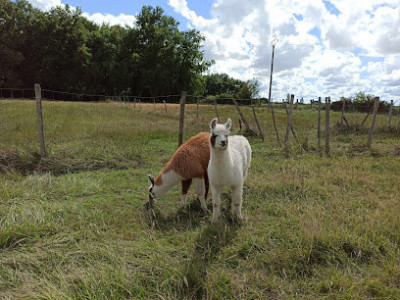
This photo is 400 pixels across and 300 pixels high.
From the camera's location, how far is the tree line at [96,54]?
42344 millimetres

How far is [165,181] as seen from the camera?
4.88 metres

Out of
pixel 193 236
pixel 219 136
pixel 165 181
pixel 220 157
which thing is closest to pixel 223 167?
pixel 220 157

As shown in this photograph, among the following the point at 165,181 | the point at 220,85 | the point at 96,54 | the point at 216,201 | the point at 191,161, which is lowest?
the point at 216,201

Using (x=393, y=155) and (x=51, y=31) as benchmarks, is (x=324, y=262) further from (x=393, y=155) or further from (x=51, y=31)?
(x=51, y=31)

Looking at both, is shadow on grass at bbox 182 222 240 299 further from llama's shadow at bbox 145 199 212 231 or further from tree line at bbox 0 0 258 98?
tree line at bbox 0 0 258 98

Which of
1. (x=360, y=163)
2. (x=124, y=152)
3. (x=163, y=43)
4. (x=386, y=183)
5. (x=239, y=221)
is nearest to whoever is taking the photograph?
(x=239, y=221)

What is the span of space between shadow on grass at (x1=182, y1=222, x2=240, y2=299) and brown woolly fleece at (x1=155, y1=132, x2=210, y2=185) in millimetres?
1166

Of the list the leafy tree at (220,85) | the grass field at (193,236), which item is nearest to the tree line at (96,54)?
the grass field at (193,236)

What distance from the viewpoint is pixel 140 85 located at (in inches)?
1905

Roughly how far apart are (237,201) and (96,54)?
4964 cm

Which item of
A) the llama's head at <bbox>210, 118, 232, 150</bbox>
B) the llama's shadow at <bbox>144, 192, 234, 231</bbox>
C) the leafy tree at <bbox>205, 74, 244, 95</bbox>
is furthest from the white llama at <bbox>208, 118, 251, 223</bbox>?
the leafy tree at <bbox>205, 74, 244, 95</bbox>

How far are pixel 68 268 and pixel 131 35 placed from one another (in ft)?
171

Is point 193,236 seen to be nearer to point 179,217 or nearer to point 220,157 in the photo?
point 179,217

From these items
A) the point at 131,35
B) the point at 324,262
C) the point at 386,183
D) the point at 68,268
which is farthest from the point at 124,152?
the point at 131,35
